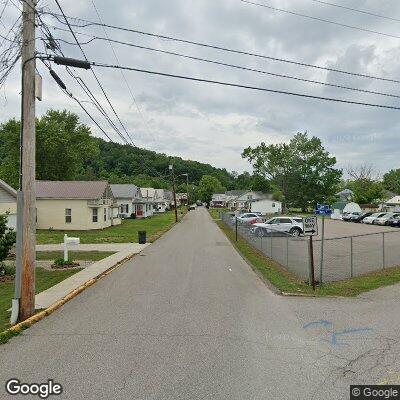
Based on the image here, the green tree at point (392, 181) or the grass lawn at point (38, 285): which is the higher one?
the green tree at point (392, 181)

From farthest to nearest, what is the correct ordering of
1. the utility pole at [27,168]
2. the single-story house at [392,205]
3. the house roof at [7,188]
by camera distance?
the single-story house at [392,205], the house roof at [7,188], the utility pole at [27,168]

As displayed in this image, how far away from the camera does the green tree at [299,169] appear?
8162 cm

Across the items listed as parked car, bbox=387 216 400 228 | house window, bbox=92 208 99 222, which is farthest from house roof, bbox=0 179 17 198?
parked car, bbox=387 216 400 228

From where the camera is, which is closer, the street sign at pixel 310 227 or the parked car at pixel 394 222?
the street sign at pixel 310 227

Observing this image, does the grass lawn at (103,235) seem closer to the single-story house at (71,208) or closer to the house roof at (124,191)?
the single-story house at (71,208)

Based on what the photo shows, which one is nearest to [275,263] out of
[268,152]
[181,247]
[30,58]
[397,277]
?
[397,277]

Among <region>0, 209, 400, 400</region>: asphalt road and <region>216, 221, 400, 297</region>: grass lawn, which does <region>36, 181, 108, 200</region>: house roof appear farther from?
<region>0, 209, 400, 400</region>: asphalt road

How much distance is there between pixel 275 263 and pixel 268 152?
67.9 meters

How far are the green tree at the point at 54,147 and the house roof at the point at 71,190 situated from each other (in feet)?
75.0

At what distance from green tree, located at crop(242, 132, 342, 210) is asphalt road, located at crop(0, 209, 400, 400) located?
235 ft

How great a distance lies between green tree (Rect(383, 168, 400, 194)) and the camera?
124306mm

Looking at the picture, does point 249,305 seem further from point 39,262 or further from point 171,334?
point 39,262

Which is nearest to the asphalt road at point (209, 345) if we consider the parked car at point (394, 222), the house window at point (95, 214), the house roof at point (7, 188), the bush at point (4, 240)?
the bush at point (4, 240)

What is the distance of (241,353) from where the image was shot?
21.6ft
